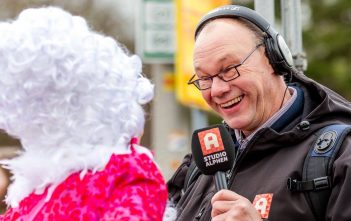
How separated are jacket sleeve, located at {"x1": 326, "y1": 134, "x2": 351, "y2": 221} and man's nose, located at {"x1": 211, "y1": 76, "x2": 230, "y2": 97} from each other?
23.2 inches

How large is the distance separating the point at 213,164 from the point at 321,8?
62.7ft

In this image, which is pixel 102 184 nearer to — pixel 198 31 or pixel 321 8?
pixel 198 31

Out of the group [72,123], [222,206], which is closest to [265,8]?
[222,206]

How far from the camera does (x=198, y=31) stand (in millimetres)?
3699

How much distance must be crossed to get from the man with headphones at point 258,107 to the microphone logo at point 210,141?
0.92 feet

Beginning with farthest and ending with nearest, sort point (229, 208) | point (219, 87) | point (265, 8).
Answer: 1. point (265, 8)
2. point (219, 87)
3. point (229, 208)

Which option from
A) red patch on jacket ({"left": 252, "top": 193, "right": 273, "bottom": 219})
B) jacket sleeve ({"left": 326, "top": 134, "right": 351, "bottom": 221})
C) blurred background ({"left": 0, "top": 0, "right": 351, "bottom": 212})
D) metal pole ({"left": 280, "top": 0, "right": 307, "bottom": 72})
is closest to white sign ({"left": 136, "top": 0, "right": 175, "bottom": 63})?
blurred background ({"left": 0, "top": 0, "right": 351, "bottom": 212})

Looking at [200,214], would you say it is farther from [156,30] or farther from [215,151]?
[156,30]

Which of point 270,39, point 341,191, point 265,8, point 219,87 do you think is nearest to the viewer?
point 341,191

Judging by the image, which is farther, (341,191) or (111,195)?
(341,191)

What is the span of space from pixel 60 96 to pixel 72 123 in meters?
0.08

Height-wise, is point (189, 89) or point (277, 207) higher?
point (189, 89)

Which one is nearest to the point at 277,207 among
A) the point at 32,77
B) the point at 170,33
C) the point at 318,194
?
the point at 318,194

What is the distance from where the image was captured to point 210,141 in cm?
302
